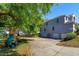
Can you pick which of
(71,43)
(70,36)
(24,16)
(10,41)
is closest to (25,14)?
(24,16)

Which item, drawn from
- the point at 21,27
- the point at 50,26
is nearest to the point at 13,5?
the point at 21,27

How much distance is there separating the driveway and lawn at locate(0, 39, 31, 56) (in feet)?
0.42

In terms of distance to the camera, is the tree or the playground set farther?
the playground set

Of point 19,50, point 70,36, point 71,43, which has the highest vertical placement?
point 70,36

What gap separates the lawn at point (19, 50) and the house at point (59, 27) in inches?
18.2

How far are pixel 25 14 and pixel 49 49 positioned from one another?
40.1 inches

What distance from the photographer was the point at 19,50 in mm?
7164

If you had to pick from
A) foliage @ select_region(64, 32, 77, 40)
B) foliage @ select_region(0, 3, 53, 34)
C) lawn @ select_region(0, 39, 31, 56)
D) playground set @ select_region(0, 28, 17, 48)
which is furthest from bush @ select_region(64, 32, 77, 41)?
playground set @ select_region(0, 28, 17, 48)

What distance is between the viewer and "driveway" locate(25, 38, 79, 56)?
709 centimetres

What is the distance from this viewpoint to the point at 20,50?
7.16m

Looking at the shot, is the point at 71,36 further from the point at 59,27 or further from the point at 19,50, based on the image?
the point at 19,50

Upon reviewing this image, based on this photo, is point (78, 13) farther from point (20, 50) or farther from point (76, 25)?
point (20, 50)

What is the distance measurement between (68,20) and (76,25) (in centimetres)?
22

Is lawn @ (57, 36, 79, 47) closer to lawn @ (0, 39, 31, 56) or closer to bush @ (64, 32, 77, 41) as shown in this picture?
bush @ (64, 32, 77, 41)
